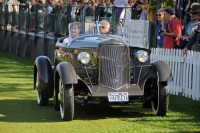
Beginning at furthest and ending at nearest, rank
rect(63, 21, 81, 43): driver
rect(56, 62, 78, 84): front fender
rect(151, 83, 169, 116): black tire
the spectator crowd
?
1. the spectator crowd
2. rect(63, 21, 81, 43): driver
3. rect(151, 83, 169, 116): black tire
4. rect(56, 62, 78, 84): front fender

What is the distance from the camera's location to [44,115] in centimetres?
1201

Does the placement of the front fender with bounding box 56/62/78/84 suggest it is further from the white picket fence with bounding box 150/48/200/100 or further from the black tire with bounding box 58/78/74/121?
the white picket fence with bounding box 150/48/200/100

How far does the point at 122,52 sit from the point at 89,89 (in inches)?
37.2

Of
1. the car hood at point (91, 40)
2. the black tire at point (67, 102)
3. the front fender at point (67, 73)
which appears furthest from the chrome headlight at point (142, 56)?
the black tire at point (67, 102)

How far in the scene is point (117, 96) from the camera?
37.6ft

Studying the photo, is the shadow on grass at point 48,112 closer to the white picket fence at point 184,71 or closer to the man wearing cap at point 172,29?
the white picket fence at point 184,71

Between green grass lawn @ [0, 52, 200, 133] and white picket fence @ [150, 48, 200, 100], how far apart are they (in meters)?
0.22

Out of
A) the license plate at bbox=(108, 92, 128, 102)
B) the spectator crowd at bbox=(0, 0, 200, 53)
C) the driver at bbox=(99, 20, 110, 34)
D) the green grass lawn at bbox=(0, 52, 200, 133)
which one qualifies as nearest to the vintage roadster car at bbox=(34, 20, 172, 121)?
the license plate at bbox=(108, 92, 128, 102)

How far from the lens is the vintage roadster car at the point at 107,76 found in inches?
450

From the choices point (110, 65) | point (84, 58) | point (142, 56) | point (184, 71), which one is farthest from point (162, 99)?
point (184, 71)

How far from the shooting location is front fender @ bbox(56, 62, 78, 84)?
445 inches

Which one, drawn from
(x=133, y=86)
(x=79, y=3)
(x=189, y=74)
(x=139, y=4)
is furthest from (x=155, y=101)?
(x=79, y=3)

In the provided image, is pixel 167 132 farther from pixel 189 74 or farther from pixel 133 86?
pixel 189 74

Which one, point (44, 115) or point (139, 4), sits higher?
point (139, 4)
